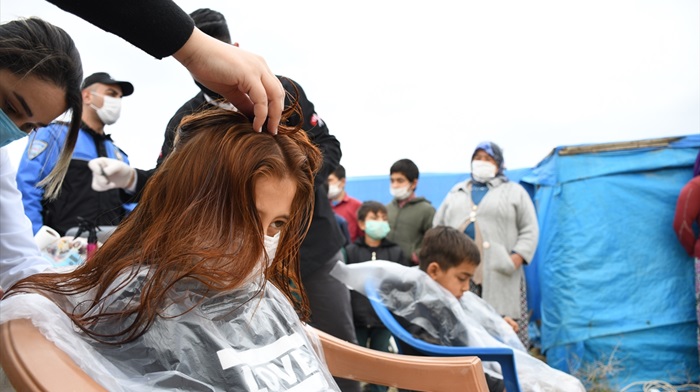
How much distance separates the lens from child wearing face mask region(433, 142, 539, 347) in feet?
12.7

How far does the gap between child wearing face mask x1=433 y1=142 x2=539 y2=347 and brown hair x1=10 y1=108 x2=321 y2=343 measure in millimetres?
2875

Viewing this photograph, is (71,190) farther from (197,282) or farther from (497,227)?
(497,227)

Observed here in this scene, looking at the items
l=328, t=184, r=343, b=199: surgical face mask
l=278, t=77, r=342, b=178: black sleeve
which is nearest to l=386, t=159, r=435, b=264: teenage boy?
l=328, t=184, r=343, b=199: surgical face mask

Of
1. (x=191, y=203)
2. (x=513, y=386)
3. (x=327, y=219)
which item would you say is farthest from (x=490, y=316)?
(x=191, y=203)

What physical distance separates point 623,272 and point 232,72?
387 cm

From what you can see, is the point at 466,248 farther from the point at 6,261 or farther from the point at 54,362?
the point at 54,362

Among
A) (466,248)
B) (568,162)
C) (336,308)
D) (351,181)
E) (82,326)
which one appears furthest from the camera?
(351,181)

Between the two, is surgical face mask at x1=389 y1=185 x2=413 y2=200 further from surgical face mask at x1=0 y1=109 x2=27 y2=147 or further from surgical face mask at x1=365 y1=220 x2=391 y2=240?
surgical face mask at x1=0 y1=109 x2=27 y2=147

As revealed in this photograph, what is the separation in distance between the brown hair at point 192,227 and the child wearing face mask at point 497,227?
9.43 ft

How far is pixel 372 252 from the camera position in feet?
13.5

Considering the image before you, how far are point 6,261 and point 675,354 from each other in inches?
155

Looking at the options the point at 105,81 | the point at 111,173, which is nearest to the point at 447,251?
the point at 111,173

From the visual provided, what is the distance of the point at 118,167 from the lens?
1.85 meters

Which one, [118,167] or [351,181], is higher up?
[118,167]
